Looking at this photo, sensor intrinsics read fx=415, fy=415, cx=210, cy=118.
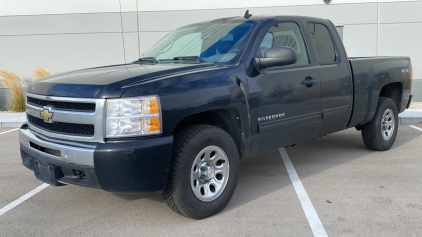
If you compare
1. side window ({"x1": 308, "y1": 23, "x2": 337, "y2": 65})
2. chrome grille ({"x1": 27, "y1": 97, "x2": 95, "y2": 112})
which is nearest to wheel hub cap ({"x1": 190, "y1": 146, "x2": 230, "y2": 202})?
chrome grille ({"x1": 27, "y1": 97, "x2": 95, "y2": 112})

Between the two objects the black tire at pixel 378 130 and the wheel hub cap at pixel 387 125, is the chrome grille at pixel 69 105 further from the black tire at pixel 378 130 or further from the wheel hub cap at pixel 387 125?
the wheel hub cap at pixel 387 125

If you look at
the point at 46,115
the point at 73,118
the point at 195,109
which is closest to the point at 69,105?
the point at 73,118

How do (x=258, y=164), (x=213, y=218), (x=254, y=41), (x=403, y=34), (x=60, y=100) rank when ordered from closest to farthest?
(x=60, y=100) < (x=213, y=218) < (x=254, y=41) < (x=258, y=164) < (x=403, y=34)

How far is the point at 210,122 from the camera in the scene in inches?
159

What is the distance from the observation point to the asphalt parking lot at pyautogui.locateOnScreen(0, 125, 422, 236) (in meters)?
3.56

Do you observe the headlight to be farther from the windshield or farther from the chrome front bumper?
the windshield

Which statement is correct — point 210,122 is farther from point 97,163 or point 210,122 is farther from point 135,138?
point 97,163

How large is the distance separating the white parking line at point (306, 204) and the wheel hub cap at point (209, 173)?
833 mm

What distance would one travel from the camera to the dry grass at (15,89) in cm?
1162

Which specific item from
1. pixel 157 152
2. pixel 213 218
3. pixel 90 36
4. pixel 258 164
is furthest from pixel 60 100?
pixel 90 36

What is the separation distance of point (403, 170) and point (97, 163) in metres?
3.87

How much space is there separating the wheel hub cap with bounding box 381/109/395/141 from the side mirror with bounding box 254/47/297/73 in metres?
2.70

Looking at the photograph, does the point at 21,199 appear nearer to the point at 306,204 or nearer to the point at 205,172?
the point at 205,172

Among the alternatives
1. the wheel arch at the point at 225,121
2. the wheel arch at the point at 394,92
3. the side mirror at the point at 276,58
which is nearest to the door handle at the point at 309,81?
the side mirror at the point at 276,58
